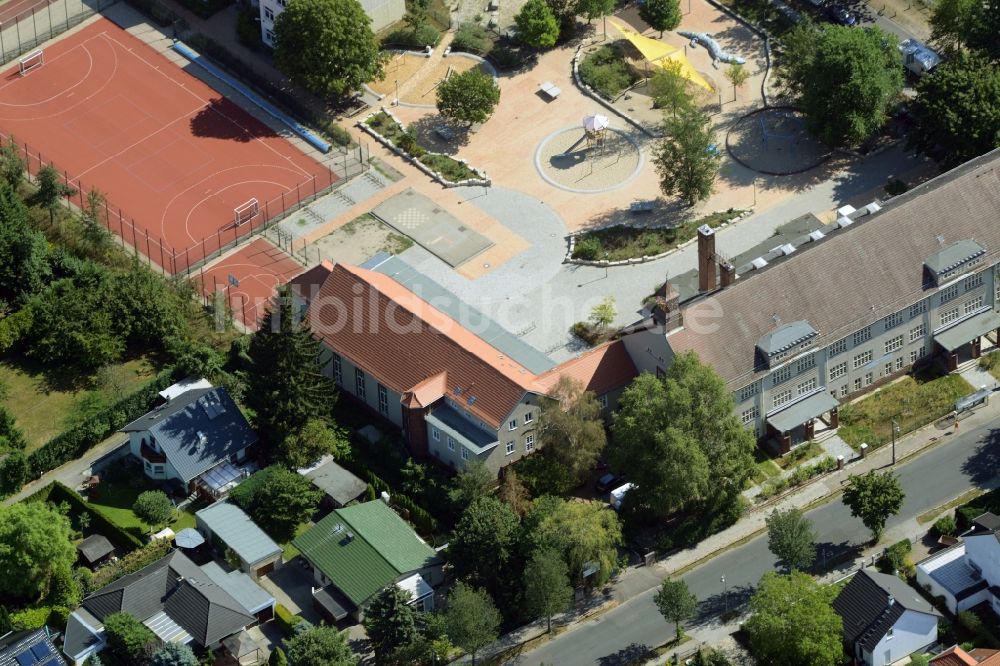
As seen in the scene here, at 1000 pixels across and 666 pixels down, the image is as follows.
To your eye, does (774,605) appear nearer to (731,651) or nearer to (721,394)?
(731,651)

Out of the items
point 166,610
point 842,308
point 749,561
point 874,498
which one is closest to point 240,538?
point 166,610

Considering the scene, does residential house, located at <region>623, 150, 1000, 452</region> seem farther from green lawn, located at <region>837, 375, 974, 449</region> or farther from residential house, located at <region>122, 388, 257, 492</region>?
residential house, located at <region>122, 388, 257, 492</region>

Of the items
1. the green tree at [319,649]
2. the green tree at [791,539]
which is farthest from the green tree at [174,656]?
the green tree at [791,539]

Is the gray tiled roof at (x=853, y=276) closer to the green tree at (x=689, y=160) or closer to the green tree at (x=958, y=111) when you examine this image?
the green tree at (x=958, y=111)

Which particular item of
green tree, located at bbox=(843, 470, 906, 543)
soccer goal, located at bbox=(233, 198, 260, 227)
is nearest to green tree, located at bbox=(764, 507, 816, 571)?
green tree, located at bbox=(843, 470, 906, 543)

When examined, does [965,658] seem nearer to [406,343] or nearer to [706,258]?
[706,258]

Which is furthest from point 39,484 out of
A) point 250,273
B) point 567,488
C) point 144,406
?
point 567,488
